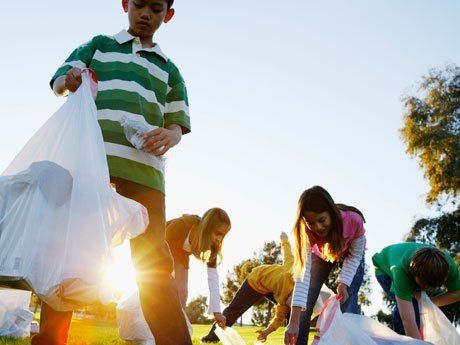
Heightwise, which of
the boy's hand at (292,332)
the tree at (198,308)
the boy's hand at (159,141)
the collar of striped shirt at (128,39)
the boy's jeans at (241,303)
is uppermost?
the collar of striped shirt at (128,39)

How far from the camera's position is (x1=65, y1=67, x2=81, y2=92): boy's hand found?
251 cm

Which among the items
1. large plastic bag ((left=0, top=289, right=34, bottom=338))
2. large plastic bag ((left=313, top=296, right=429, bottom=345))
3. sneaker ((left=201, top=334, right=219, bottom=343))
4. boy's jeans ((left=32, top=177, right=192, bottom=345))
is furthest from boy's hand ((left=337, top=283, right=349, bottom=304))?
sneaker ((left=201, top=334, right=219, bottom=343))

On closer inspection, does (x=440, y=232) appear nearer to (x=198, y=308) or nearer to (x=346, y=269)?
(x=346, y=269)

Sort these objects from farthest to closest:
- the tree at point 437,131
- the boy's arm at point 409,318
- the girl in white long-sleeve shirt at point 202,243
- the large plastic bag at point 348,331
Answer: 1. the tree at point 437,131
2. the girl in white long-sleeve shirt at point 202,243
3. the boy's arm at point 409,318
4. the large plastic bag at point 348,331

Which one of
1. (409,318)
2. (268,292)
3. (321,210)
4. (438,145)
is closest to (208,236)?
(321,210)

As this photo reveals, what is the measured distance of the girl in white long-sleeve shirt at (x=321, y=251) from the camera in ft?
12.8

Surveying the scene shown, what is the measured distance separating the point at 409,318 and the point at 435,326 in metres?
0.18

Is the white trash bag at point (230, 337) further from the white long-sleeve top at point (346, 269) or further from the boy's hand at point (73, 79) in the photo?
the boy's hand at point (73, 79)

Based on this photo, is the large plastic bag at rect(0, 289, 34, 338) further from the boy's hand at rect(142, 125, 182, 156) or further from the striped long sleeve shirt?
the boy's hand at rect(142, 125, 182, 156)

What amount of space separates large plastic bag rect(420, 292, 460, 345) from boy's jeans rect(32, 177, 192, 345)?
2237mm

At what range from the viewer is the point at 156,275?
2.55 m

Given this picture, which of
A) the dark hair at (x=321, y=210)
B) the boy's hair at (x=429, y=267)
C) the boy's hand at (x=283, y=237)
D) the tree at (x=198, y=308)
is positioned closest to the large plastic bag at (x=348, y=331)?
the dark hair at (x=321, y=210)

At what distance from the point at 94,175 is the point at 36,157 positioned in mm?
286

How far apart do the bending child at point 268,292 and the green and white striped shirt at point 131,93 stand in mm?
3325
